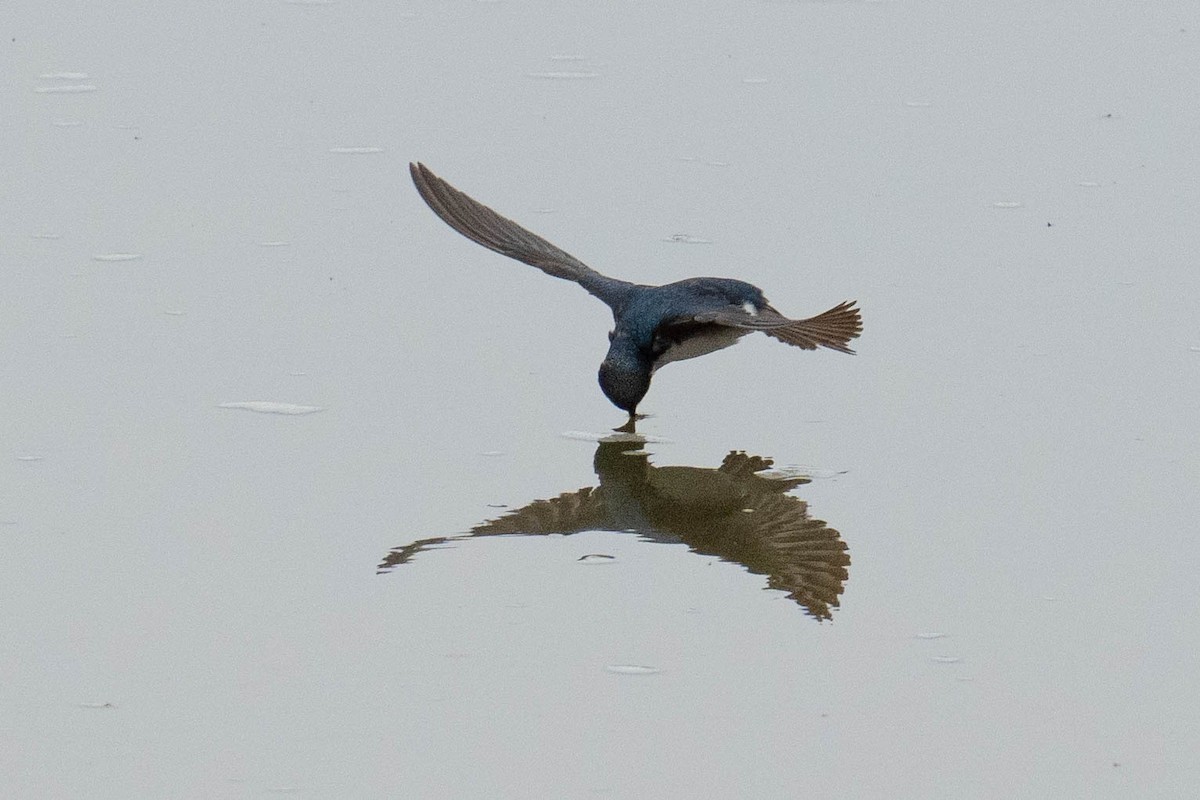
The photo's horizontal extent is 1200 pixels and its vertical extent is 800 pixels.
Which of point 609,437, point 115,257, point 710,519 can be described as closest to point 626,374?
point 609,437

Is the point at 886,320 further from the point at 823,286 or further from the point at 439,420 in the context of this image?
the point at 439,420

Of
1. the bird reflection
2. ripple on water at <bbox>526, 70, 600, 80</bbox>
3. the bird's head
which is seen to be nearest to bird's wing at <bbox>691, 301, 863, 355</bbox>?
the bird's head

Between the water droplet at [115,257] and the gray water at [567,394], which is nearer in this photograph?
the gray water at [567,394]

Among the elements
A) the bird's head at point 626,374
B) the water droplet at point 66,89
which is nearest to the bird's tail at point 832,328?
the bird's head at point 626,374

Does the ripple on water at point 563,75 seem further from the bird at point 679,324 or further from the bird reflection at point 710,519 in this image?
the bird reflection at point 710,519

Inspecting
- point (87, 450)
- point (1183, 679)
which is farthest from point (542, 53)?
point (1183, 679)

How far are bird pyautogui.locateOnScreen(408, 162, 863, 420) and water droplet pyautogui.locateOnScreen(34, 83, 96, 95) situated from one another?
3.59 meters

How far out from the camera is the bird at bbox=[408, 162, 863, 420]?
612 cm

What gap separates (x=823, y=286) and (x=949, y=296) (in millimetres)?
447

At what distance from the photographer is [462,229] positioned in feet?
24.9

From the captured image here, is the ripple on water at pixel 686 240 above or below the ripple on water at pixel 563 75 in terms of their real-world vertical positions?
below

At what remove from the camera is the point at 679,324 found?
6.49m

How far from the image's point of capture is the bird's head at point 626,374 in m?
6.44

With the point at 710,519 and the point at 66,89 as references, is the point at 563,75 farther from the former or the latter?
the point at 710,519
